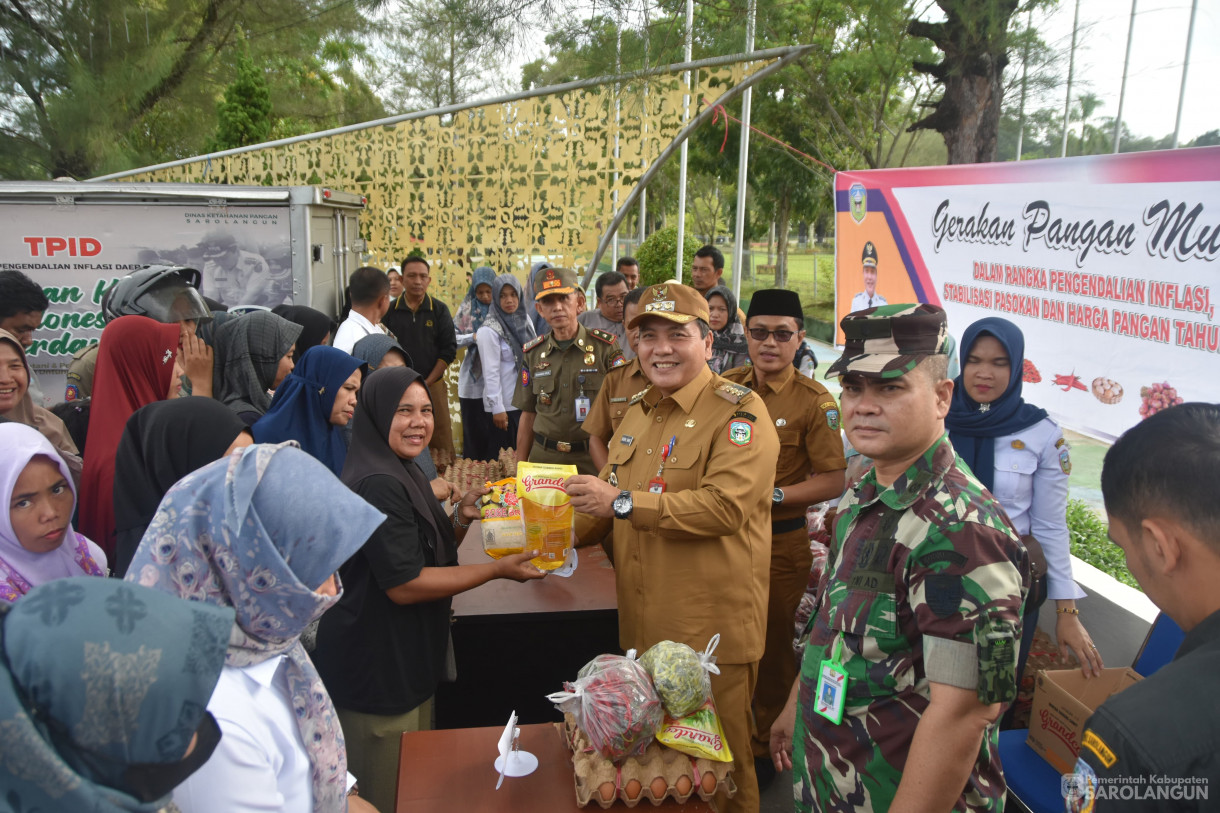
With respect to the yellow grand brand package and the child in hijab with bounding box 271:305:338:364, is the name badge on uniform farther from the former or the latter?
the child in hijab with bounding box 271:305:338:364

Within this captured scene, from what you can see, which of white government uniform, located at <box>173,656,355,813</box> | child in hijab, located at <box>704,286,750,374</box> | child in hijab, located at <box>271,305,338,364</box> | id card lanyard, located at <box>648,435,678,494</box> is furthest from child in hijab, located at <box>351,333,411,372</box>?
white government uniform, located at <box>173,656,355,813</box>

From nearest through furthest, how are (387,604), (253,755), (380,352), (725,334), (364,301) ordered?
(253,755) → (387,604) → (380,352) → (364,301) → (725,334)

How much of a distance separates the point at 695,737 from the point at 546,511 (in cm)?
94

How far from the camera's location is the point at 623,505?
240 centimetres

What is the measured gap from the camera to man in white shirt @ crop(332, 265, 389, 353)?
5.24 m

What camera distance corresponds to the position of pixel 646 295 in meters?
2.74

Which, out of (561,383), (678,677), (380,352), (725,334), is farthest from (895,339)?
(725,334)

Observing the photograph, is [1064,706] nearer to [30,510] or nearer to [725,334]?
[725,334]

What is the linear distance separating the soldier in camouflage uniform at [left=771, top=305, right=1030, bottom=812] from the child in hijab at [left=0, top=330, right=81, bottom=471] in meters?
3.17

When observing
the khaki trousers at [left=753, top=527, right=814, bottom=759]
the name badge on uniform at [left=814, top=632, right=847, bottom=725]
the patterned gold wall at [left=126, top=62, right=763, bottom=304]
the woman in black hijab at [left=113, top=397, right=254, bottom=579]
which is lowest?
the khaki trousers at [left=753, top=527, right=814, bottom=759]

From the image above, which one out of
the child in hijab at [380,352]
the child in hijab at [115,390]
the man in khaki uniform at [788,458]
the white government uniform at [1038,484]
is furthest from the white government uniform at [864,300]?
the child in hijab at [115,390]

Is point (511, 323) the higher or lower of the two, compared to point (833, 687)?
higher

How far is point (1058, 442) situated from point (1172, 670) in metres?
2.12

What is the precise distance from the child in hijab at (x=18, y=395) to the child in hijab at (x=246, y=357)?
2.32 ft
